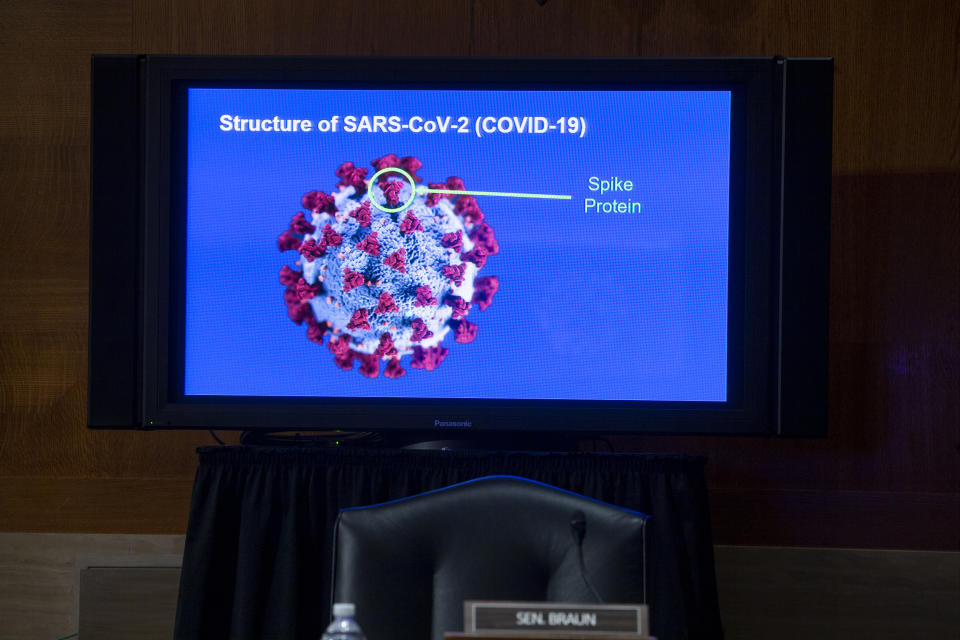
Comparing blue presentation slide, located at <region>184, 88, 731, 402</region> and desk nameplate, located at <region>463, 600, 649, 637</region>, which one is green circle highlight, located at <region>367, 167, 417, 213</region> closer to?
blue presentation slide, located at <region>184, 88, 731, 402</region>

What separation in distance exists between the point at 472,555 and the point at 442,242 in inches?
48.7

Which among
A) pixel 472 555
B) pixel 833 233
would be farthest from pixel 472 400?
pixel 833 233

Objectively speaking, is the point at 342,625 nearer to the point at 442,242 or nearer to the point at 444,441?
the point at 444,441

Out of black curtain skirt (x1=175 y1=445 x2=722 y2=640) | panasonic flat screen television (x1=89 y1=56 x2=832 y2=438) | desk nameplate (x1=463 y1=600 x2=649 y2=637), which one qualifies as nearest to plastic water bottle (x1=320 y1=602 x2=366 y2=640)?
desk nameplate (x1=463 y1=600 x2=649 y2=637)

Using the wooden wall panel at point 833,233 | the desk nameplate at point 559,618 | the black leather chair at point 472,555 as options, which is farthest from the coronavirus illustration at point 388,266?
the desk nameplate at point 559,618

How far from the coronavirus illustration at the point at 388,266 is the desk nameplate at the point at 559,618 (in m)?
1.52

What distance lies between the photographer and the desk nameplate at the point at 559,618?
3.74 feet

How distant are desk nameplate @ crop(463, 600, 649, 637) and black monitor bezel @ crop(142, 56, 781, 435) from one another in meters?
1.44

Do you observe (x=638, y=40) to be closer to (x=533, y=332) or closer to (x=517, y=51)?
(x=517, y=51)

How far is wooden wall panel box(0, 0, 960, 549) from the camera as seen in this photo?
303 centimetres

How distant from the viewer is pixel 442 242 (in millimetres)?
2666

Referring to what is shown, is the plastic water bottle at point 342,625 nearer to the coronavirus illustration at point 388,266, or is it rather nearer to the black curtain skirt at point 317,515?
the black curtain skirt at point 317,515

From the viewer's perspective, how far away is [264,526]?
7.89ft

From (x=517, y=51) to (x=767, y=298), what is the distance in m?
1.15
